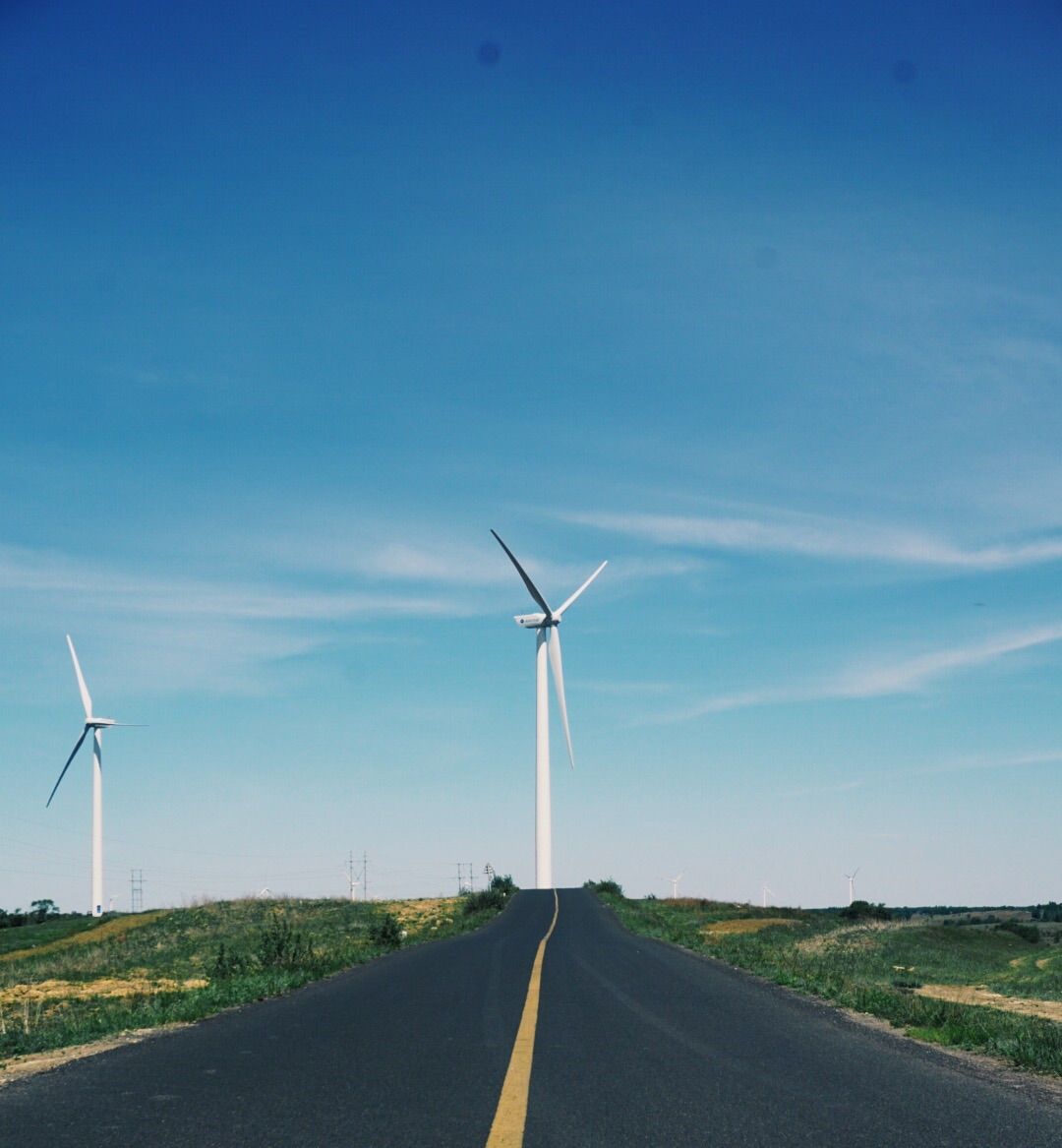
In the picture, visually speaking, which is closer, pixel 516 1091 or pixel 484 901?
pixel 516 1091

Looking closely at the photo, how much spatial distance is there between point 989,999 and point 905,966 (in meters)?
11.8

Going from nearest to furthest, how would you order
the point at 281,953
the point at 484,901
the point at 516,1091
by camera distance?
the point at 516,1091, the point at 281,953, the point at 484,901

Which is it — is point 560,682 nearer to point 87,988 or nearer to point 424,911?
point 424,911

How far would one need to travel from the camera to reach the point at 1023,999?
26.9 meters

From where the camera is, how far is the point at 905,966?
123ft

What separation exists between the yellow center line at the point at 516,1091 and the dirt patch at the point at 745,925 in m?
39.8

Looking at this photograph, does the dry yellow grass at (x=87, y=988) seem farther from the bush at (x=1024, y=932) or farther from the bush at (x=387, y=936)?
the bush at (x=1024, y=932)

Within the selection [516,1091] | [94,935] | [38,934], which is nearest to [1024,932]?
[94,935]

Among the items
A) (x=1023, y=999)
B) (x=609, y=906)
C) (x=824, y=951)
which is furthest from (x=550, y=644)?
(x=1023, y=999)

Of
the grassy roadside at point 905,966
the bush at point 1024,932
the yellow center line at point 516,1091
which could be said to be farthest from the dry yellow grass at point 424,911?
the yellow center line at point 516,1091

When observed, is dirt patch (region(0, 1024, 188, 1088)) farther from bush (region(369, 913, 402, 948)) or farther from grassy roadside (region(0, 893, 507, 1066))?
bush (region(369, 913, 402, 948))

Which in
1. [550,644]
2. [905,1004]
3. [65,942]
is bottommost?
[65,942]

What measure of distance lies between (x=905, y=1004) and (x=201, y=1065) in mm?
9419

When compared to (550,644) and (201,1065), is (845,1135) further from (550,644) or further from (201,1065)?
(550,644)
